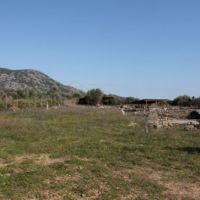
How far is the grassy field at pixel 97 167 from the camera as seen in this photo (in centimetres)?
940

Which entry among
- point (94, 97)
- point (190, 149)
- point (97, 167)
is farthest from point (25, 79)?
point (97, 167)

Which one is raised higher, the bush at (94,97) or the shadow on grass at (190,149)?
the bush at (94,97)

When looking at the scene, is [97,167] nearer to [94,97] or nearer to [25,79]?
[94,97]

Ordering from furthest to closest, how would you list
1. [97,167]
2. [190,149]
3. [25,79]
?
[25,79]
[190,149]
[97,167]

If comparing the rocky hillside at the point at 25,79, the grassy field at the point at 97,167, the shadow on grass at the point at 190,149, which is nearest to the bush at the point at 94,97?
the rocky hillside at the point at 25,79

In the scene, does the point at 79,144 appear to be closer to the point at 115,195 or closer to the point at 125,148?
the point at 125,148

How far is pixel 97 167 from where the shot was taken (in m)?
12.0

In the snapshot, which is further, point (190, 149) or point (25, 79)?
point (25, 79)

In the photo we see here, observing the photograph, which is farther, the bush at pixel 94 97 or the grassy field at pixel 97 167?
the bush at pixel 94 97

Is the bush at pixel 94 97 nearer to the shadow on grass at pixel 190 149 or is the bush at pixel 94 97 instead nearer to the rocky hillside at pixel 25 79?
the rocky hillside at pixel 25 79

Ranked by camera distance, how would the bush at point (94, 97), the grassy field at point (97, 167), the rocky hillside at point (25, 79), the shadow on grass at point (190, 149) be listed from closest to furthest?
the grassy field at point (97, 167), the shadow on grass at point (190, 149), the bush at point (94, 97), the rocky hillside at point (25, 79)

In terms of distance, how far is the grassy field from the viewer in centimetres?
940

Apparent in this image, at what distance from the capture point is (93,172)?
11.5 m

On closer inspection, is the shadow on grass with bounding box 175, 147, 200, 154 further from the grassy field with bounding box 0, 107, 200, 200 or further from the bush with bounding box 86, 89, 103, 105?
the bush with bounding box 86, 89, 103, 105
